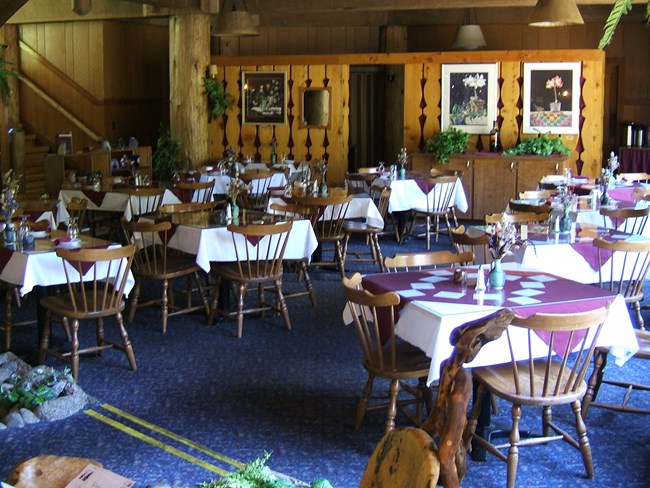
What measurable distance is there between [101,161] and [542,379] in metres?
9.34

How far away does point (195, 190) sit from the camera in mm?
9742

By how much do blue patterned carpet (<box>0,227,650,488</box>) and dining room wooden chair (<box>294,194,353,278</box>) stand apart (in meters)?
1.56

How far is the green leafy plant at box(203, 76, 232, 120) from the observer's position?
44.1ft

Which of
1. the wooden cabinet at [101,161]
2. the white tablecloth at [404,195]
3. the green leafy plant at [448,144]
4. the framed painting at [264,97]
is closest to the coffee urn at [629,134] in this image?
the green leafy plant at [448,144]

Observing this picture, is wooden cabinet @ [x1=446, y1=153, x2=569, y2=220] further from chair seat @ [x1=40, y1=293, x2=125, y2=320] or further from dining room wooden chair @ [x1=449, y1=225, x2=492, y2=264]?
chair seat @ [x1=40, y1=293, x2=125, y2=320]

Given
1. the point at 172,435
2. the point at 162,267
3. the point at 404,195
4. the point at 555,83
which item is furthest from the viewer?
the point at 555,83

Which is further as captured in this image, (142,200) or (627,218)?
(142,200)

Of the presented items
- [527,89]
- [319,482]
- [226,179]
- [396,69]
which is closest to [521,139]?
[527,89]

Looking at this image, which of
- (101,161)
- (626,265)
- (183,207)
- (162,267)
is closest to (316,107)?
(101,161)

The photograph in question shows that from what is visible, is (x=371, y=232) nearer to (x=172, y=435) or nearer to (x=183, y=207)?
(x=183, y=207)

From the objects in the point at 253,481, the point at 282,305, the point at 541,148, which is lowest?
the point at 282,305

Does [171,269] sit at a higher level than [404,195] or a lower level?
lower

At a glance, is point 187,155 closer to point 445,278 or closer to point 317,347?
point 317,347

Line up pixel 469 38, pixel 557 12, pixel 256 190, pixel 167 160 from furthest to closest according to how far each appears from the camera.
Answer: pixel 469 38 < pixel 167 160 < pixel 256 190 < pixel 557 12
